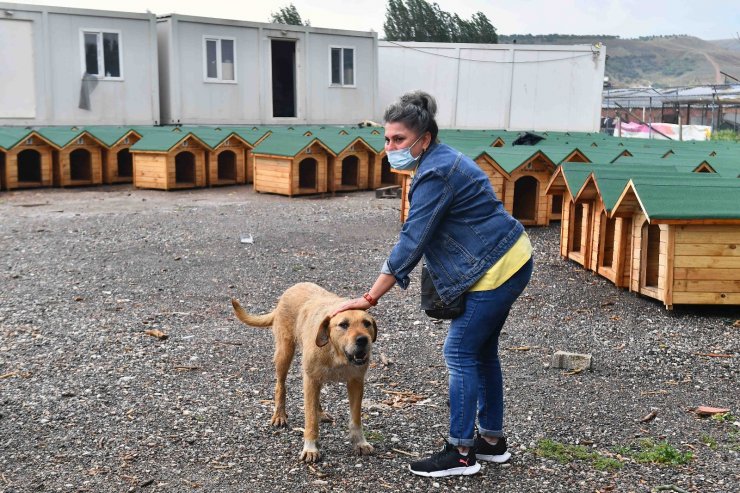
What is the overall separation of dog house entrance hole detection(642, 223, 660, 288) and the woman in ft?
16.5

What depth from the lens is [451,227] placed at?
435 cm

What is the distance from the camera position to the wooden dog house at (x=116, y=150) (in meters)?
20.5

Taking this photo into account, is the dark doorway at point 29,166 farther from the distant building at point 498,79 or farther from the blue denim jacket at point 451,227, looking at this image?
the blue denim jacket at point 451,227

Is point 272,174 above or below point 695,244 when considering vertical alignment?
above

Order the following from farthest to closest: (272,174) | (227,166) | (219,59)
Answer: (219,59), (227,166), (272,174)

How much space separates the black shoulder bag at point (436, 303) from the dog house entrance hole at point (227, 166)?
1703cm

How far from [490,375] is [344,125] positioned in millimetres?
25521

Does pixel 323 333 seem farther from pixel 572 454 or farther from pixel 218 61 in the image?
pixel 218 61

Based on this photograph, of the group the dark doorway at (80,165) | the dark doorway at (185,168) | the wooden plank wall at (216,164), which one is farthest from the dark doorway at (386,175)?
the dark doorway at (80,165)

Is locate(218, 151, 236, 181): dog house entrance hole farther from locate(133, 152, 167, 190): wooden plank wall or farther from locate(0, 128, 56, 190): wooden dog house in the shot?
locate(0, 128, 56, 190): wooden dog house

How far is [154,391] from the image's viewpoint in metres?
6.00

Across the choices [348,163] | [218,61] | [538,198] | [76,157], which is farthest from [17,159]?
[538,198]

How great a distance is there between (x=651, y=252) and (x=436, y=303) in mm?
5508


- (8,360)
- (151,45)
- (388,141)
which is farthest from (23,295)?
(151,45)
